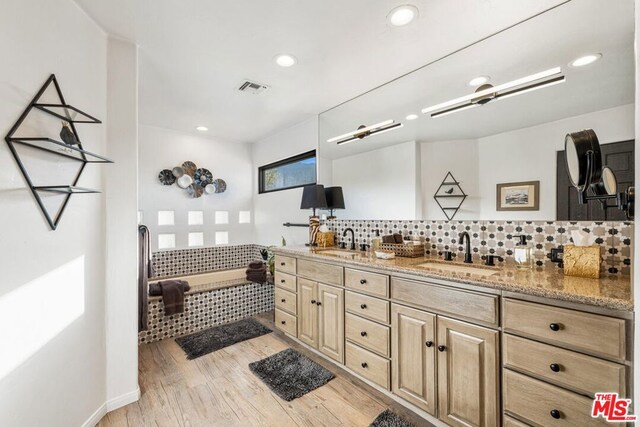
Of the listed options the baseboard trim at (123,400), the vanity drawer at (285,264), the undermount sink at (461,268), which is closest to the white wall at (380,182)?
the undermount sink at (461,268)

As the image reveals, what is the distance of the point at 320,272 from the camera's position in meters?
2.38

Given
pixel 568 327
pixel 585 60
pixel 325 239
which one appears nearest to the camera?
pixel 568 327

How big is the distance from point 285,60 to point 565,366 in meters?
2.52

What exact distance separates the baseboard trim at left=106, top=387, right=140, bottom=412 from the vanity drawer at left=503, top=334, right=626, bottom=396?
240 centimetres

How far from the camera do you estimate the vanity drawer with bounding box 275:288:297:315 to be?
2.71 meters

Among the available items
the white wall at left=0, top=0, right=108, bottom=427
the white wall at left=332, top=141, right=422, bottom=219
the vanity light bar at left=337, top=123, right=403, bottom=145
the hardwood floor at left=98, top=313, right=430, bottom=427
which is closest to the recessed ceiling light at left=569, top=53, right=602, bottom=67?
the white wall at left=332, top=141, right=422, bottom=219

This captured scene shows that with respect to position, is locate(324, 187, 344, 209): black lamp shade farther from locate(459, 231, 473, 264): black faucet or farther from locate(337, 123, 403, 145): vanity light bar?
locate(459, 231, 473, 264): black faucet

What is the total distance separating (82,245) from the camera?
1.65m

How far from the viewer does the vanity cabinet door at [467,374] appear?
4.54 ft

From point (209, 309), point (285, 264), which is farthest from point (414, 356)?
point (209, 309)

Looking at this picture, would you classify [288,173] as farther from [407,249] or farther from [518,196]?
[518,196]

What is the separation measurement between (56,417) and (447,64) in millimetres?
3389

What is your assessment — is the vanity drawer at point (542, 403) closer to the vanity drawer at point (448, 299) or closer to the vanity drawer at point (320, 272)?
the vanity drawer at point (448, 299)

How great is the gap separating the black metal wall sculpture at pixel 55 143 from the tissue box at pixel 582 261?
2703mm
